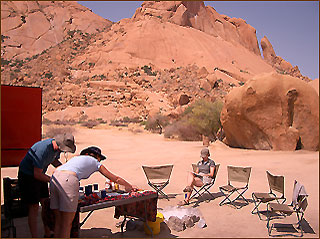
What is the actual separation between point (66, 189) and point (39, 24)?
92093 millimetres

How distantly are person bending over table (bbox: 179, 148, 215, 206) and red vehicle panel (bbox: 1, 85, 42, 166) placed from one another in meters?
3.17

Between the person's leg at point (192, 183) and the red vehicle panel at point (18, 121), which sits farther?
the person's leg at point (192, 183)

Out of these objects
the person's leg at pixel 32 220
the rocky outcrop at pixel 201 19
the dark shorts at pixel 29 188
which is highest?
the rocky outcrop at pixel 201 19

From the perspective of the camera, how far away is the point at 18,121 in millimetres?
5668

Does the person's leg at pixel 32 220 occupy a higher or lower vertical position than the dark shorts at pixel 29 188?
lower

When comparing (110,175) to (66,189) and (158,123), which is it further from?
(158,123)

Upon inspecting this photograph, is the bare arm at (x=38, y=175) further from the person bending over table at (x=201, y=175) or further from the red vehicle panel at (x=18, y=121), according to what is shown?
the person bending over table at (x=201, y=175)

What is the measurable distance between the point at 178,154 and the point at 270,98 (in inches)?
187

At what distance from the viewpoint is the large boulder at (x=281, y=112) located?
1384cm

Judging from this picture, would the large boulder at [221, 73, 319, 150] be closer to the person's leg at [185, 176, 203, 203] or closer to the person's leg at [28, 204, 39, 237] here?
the person's leg at [185, 176, 203, 203]

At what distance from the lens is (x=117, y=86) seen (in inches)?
1970

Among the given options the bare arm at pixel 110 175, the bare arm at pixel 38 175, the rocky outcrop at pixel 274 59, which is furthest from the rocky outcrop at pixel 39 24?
the bare arm at pixel 110 175

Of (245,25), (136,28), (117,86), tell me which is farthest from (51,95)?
(245,25)

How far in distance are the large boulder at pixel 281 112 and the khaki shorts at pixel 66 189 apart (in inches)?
459
